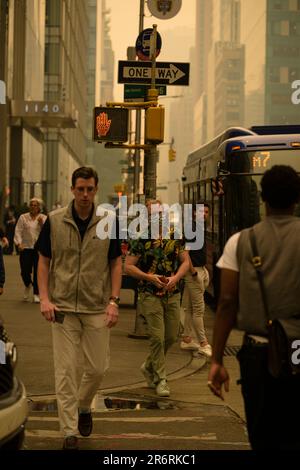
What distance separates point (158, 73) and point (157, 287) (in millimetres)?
5747

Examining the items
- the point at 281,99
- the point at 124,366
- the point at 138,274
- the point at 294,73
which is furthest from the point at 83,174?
the point at 294,73

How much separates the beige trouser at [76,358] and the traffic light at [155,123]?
22.1ft

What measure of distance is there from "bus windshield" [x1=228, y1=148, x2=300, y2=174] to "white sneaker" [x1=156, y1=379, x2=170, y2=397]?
758 centimetres

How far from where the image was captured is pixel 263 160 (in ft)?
54.4

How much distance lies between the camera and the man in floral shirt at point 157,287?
9.54 meters

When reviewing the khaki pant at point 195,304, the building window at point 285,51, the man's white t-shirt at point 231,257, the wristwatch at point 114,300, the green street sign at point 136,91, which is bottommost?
the khaki pant at point 195,304

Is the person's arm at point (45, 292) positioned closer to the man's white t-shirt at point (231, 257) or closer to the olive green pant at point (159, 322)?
the man's white t-shirt at point (231, 257)

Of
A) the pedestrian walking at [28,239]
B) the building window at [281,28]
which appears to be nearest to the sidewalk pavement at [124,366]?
the pedestrian walking at [28,239]

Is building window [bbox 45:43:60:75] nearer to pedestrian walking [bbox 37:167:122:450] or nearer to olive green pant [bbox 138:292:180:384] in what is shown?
olive green pant [bbox 138:292:180:384]

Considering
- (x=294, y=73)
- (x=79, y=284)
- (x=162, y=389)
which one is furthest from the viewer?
(x=294, y=73)

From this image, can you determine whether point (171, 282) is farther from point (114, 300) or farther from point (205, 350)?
point (205, 350)

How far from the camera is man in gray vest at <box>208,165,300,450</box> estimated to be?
4891 millimetres

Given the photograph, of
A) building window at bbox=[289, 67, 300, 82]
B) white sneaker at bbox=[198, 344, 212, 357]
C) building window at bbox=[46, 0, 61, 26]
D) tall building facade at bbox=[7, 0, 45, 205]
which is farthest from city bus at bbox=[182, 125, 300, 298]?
building window at bbox=[289, 67, 300, 82]
